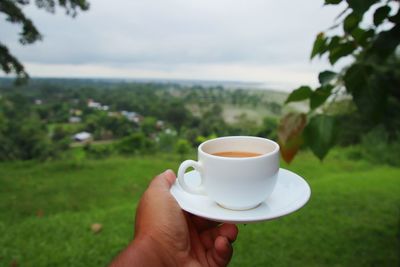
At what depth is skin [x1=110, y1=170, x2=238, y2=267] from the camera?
2.99ft

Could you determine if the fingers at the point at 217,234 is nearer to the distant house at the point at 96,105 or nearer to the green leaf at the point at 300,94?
the green leaf at the point at 300,94

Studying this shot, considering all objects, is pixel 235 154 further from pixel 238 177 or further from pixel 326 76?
pixel 326 76

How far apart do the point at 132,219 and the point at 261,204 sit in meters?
2.15

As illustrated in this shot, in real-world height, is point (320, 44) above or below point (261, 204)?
above

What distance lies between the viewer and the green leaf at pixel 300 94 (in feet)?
2.82

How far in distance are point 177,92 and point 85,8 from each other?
682cm

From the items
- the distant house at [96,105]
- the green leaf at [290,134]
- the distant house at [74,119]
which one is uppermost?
the green leaf at [290,134]

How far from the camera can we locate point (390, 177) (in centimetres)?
386

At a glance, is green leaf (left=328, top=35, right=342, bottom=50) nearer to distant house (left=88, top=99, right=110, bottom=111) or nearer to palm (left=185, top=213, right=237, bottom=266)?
palm (left=185, top=213, right=237, bottom=266)

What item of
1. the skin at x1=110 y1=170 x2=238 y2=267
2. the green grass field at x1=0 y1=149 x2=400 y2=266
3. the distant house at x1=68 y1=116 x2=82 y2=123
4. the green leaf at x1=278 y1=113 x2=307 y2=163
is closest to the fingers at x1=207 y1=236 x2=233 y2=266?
the skin at x1=110 y1=170 x2=238 y2=267

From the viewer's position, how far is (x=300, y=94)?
0.87m

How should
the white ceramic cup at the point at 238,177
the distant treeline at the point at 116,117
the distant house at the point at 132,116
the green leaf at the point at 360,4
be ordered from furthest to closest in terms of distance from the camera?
the distant house at the point at 132,116 < the distant treeline at the point at 116,117 < the white ceramic cup at the point at 238,177 < the green leaf at the point at 360,4

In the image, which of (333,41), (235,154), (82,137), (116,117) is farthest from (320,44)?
(116,117)

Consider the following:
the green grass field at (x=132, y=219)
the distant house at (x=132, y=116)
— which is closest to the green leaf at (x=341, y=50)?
the green grass field at (x=132, y=219)
